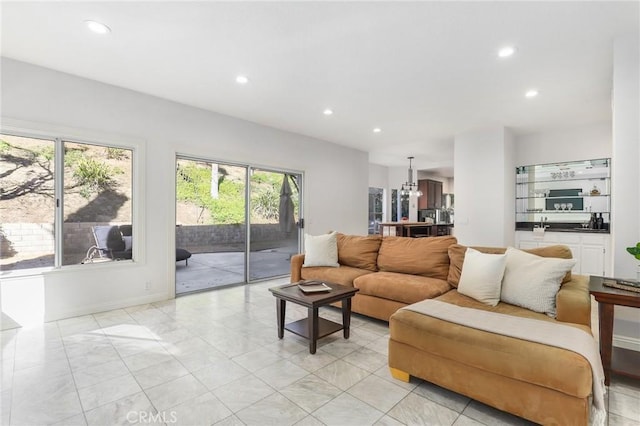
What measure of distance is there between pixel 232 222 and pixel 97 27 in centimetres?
296

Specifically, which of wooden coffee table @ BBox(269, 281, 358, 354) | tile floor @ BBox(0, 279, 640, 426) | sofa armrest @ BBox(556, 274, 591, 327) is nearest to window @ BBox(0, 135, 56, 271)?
tile floor @ BBox(0, 279, 640, 426)

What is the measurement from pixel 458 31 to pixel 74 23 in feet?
10.2

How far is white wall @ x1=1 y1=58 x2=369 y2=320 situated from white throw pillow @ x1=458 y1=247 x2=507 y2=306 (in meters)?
3.67

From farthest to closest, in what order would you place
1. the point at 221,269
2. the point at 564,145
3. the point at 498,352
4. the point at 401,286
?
the point at 564,145 < the point at 221,269 < the point at 401,286 < the point at 498,352

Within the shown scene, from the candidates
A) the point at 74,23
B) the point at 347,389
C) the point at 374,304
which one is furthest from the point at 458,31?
the point at 74,23

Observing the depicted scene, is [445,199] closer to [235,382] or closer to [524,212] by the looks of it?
[524,212]

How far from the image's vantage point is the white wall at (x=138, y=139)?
320 centimetres

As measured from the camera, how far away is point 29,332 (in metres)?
2.97

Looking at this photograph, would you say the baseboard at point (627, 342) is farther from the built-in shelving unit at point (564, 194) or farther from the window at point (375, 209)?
the window at point (375, 209)

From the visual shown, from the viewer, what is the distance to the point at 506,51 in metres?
2.78

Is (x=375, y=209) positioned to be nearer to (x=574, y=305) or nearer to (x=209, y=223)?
(x=209, y=223)

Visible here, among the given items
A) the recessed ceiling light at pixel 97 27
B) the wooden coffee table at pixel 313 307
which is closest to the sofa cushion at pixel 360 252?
the wooden coffee table at pixel 313 307

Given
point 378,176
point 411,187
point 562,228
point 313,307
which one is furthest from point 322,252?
point 378,176

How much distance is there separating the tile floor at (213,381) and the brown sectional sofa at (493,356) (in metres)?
0.17
